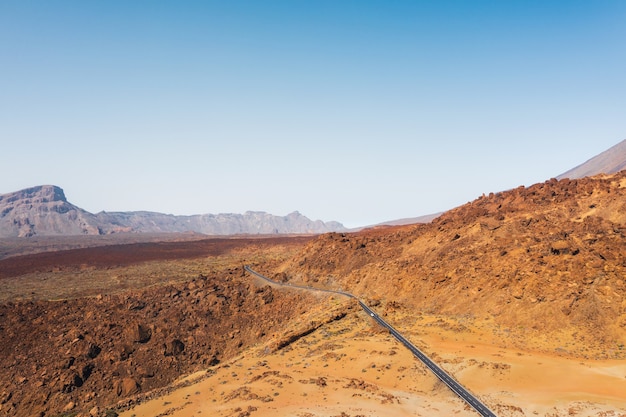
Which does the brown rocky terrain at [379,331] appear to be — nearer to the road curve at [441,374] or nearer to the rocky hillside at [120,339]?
the rocky hillside at [120,339]

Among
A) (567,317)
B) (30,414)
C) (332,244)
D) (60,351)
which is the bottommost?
(30,414)

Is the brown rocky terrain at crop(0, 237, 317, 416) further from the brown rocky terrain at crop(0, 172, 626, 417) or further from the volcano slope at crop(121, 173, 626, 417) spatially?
the volcano slope at crop(121, 173, 626, 417)

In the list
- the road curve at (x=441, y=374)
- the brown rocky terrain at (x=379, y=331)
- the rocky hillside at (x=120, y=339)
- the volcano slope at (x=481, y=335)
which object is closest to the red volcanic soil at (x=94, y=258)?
the brown rocky terrain at (x=379, y=331)

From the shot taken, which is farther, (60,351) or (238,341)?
(238,341)

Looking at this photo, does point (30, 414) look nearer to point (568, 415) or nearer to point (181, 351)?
point (181, 351)

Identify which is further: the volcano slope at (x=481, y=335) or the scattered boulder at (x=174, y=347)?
the scattered boulder at (x=174, y=347)

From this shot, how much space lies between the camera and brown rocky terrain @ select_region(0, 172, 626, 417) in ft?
76.7

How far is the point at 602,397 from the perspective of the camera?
21062mm

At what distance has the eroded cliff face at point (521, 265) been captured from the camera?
3041 cm

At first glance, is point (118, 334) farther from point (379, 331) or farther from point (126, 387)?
point (379, 331)

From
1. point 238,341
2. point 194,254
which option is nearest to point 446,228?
point 238,341

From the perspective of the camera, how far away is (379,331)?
3309 centimetres

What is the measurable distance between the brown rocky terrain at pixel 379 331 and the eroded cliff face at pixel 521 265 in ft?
0.50

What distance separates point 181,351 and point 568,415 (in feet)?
110
